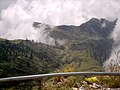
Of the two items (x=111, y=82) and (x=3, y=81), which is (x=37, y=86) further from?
(x=111, y=82)

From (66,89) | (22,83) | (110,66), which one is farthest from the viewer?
(110,66)

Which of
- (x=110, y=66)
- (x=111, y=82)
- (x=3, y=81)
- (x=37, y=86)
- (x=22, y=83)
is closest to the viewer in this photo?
(x=3, y=81)

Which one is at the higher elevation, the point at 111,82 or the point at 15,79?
the point at 15,79

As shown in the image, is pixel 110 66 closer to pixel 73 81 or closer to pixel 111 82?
pixel 111 82

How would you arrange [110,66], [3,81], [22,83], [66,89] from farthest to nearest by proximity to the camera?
[110,66] < [66,89] < [22,83] < [3,81]

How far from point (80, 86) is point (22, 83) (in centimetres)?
252

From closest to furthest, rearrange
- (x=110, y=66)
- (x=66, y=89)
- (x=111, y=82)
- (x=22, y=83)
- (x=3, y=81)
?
(x=3, y=81) < (x=22, y=83) < (x=66, y=89) < (x=111, y=82) < (x=110, y=66)

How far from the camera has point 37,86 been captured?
649cm

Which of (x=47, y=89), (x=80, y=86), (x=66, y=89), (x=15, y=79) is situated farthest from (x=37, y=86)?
(x=80, y=86)

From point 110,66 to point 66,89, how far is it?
362 cm

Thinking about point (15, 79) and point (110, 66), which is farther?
point (110, 66)

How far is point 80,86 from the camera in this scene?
26.9 ft

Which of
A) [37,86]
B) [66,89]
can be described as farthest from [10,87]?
[66,89]

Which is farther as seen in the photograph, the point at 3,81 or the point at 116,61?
the point at 116,61
